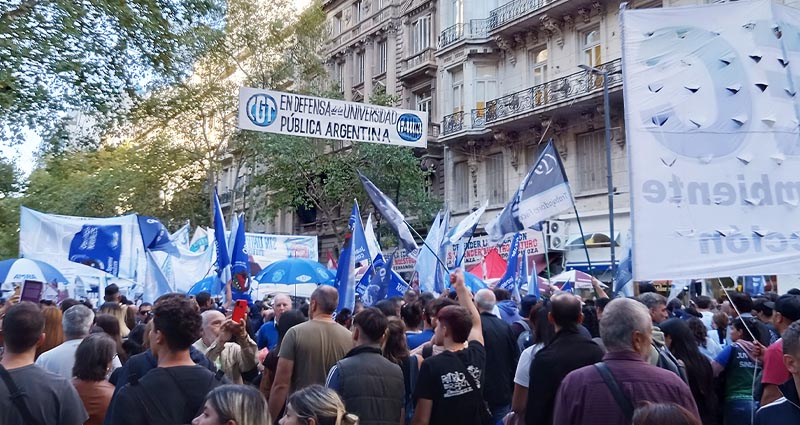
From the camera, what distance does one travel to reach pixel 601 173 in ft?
76.5

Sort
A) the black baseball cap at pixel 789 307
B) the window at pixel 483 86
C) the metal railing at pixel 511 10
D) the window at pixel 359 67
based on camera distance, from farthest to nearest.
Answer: the window at pixel 359 67, the window at pixel 483 86, the metal railing at pixel 511 10, the black baseball cap at pixel 789 307

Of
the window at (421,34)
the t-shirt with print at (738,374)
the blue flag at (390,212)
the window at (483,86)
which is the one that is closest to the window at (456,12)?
the window at (421,34)

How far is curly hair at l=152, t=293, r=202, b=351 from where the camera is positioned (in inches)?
143

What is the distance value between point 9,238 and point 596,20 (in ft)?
120

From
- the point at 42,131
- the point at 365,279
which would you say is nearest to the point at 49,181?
the point at 42,131

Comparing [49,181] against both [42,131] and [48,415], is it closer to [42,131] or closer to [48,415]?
[42,131]

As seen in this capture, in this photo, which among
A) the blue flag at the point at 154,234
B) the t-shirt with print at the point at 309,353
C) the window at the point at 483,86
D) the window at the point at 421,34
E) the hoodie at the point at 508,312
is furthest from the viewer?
the window at the point at 421,34

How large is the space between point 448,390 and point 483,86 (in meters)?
24.3

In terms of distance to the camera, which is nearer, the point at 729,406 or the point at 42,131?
the point at 729,406

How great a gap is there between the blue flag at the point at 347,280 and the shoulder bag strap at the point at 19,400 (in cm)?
502

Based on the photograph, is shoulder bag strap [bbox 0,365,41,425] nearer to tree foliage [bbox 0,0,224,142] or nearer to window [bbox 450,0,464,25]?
tree foliage [bbox 0,0,224,142]

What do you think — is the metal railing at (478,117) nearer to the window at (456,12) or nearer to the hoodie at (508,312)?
the window at (456,12)

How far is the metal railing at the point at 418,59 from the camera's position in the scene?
1206 inches

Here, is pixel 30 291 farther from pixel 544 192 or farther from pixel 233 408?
pixel 233 408
